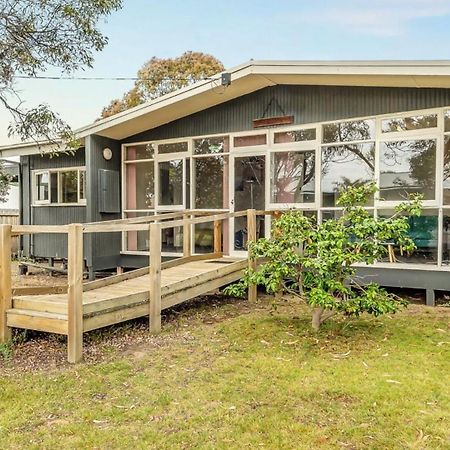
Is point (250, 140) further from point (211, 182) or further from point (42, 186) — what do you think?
point (42, 186)

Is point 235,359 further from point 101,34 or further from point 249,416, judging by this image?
point 101,34

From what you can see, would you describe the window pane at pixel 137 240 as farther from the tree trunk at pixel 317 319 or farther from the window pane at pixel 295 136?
the tree trunk at pixel 317 319

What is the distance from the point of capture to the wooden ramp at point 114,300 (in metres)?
4.24

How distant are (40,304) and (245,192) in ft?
15.3

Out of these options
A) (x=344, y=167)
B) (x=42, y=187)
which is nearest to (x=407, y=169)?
(x=344, y=167)

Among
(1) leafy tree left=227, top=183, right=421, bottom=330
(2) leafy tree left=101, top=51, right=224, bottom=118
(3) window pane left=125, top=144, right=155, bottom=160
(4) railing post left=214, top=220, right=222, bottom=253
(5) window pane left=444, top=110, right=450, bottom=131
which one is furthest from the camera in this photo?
(2) leafy tree left=101, top=51, right=224, bottom=118

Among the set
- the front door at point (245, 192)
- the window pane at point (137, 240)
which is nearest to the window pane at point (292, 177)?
the front door at point (245, 192)

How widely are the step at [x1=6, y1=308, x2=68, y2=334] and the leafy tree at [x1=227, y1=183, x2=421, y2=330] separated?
1.98 m

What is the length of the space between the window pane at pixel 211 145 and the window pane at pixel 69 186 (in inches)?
128

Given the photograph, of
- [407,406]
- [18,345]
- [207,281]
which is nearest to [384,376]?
[407,406]

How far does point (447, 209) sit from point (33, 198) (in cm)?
908

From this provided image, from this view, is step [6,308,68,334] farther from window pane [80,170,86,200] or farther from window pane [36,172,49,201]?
window pane [36,172,49,201]

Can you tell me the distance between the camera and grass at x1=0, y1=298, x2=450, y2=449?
2.69 meters

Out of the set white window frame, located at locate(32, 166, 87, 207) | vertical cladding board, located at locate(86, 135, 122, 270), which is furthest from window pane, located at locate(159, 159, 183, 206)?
white window frame, located at locate(32, 166, 87, 207)
